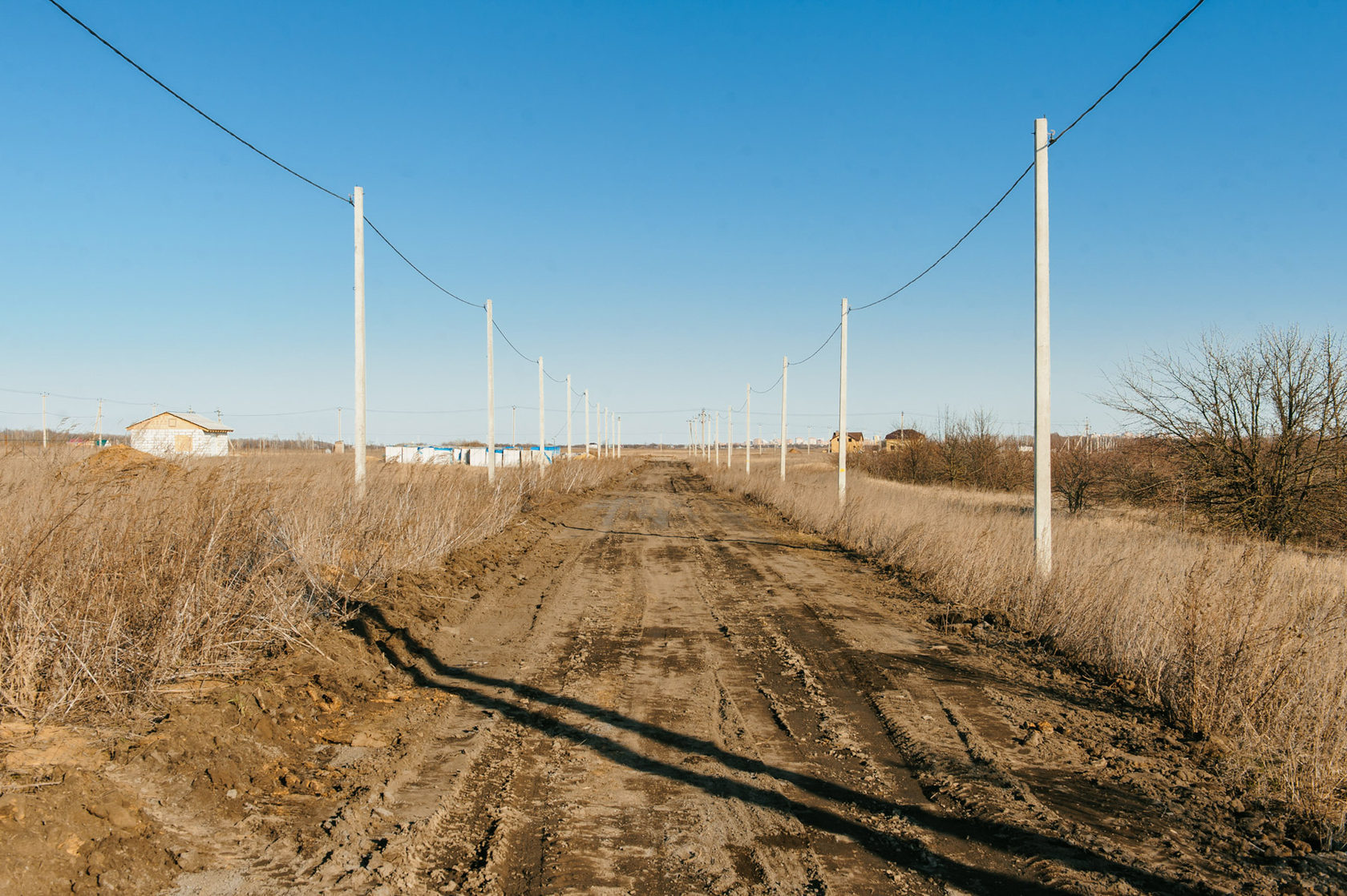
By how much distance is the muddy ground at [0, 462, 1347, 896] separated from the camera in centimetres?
347

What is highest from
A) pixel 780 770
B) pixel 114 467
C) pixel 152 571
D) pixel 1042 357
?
pixel 1042 357

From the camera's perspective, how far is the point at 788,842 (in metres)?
3.80

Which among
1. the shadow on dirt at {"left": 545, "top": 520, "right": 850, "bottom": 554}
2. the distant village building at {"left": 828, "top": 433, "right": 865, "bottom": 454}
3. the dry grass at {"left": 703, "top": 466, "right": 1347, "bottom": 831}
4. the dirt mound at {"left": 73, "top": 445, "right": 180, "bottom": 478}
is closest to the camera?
the dry grass at {"left": 703, "top": 466, "right": 1347, "bottom": 831}

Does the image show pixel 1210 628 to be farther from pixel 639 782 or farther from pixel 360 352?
pixel 360 352

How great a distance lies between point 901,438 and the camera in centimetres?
4744

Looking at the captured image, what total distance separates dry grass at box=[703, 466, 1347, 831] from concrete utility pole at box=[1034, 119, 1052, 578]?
→ 56 centimetres

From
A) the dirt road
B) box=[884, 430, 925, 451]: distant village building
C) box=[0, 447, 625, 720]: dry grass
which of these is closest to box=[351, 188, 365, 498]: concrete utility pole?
box=[0, 447, 625, 720]: dry grass

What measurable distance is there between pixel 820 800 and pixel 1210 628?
366cm

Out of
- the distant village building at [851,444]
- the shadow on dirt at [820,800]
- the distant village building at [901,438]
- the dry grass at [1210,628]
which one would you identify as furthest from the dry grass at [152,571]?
the distant village building at [851,444]

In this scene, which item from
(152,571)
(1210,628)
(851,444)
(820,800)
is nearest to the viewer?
(820,800)

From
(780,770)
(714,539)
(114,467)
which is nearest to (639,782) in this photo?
(780,770)

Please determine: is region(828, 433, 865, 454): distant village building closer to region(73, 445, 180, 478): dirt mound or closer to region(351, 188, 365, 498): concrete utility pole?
region(351, 188, 365, 498): concrete utility pole

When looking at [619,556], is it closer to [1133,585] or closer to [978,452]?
[1133,585]

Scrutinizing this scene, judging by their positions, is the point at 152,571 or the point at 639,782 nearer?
the point at 639,782
